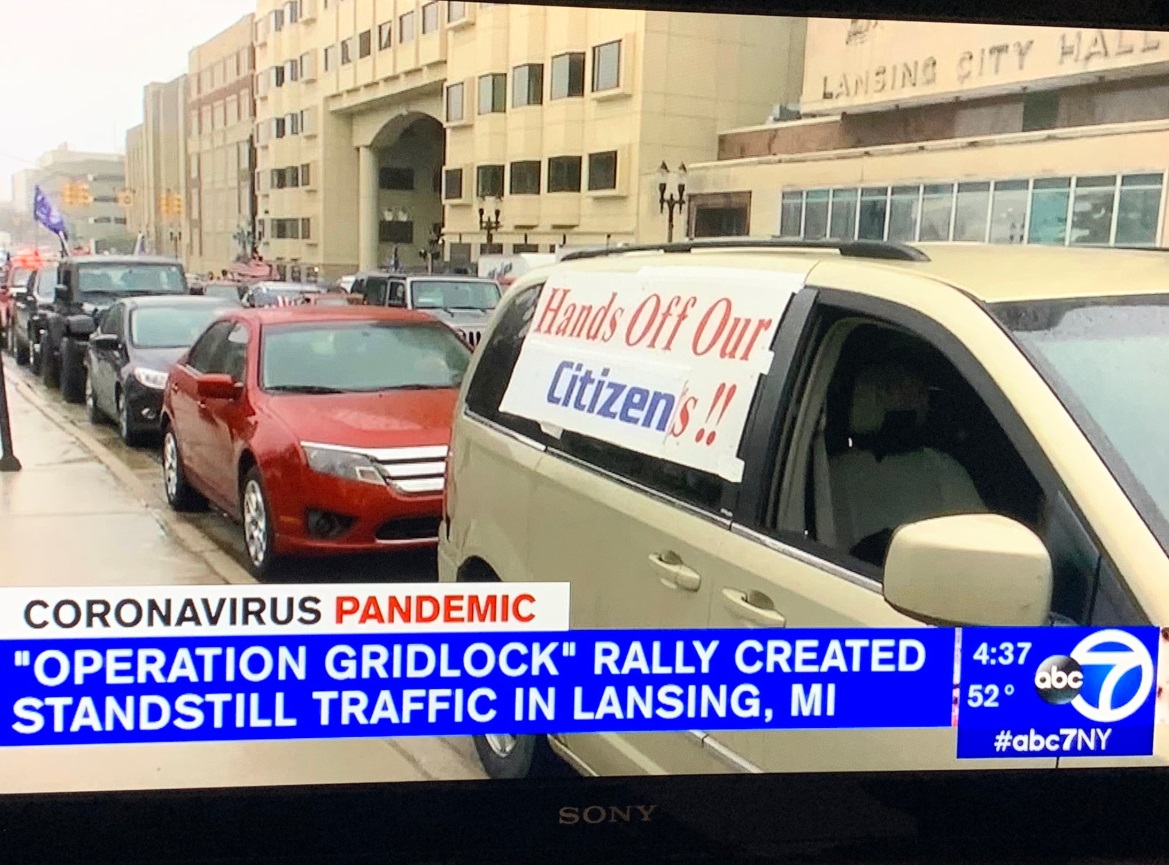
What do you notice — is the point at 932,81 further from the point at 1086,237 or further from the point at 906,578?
the point at 906,578

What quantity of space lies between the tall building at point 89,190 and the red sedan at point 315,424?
377mm

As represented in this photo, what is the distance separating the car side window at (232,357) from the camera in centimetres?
262

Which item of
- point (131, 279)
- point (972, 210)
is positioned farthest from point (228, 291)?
point (972, 210)

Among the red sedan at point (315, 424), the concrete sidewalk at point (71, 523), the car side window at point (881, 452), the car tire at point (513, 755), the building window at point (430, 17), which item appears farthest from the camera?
the red sedan at point (315, 424)

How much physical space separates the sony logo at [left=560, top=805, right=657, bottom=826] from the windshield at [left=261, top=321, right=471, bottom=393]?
1012mm

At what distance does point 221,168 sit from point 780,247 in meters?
1.45

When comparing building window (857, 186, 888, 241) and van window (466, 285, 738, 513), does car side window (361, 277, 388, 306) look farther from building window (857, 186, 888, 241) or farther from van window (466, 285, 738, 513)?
building window (857, 186, 888, 241)

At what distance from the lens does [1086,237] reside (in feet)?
7.59

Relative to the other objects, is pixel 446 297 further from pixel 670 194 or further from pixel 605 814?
pixel 605 814

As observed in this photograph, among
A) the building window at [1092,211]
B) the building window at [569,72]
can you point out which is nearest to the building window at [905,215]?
the building window at [1092,211]

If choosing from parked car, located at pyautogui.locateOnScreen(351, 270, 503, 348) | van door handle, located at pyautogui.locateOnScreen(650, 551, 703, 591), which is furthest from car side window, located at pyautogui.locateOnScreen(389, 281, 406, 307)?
van door handle, located at pyautogui.locateOnScreen(650, 551, 703, 591)

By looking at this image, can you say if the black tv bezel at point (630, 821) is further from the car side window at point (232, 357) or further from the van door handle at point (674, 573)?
the car side window at point (232, 357)

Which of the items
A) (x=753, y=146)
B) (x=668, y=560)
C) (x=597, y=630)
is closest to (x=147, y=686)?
(x=597, y=630)

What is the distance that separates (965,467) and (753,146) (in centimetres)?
87
